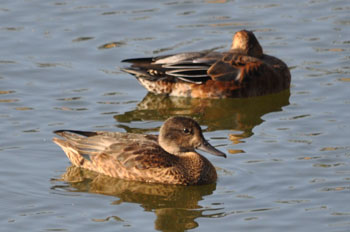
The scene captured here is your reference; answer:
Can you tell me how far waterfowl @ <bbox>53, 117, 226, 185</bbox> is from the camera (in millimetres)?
11203

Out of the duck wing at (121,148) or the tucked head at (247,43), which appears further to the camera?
the tucked head at (247,43)

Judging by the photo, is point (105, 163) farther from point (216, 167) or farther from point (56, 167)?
point (216, 167)

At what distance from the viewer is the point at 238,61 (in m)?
14.5

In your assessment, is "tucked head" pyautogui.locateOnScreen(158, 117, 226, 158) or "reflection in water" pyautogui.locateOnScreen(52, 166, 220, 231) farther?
"tucked head" pyautogui.locateOnScreen(158, 117, 226, 158)

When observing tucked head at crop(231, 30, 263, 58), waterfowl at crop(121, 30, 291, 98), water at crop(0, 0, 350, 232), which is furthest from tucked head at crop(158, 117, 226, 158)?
tucked head at crop(231, 30, 263, 58)

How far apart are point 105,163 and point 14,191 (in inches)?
48.5

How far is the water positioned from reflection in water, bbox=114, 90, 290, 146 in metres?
0.03

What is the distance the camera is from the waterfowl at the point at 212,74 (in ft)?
47.5

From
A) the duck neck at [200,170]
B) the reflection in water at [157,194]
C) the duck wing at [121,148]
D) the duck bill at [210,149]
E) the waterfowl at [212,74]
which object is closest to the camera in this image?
the reflection in water at [157,194]

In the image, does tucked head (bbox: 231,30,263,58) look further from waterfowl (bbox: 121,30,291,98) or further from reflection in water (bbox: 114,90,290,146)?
reflection in water (bbox: 114,90,290,146)

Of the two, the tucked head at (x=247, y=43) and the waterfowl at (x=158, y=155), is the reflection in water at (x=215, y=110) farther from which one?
the waterfowl at (x=158, y=155)

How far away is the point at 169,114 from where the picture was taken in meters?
13.7

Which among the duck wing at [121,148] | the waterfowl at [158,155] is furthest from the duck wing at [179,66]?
the waterfowl at [158,155]

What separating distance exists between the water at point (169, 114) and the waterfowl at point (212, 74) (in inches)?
6.8
